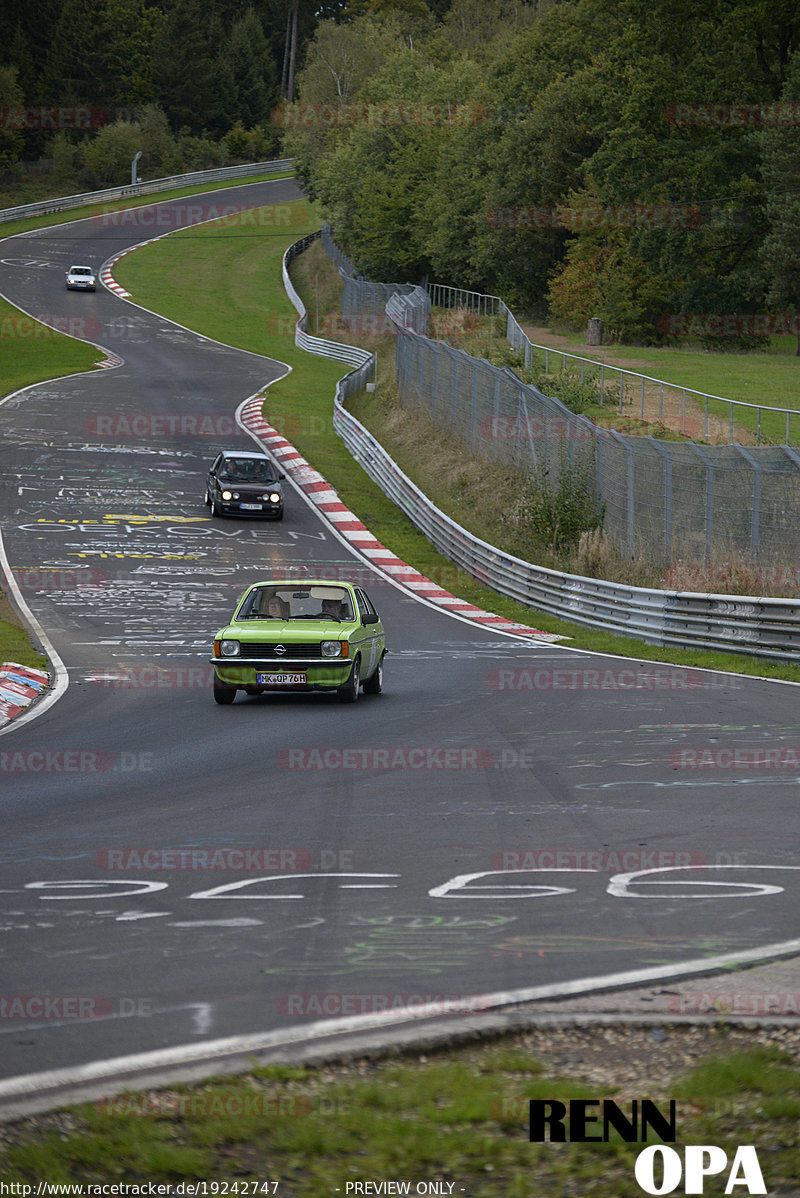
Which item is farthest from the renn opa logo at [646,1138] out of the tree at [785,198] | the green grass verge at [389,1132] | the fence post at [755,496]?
the tree at [785,198]

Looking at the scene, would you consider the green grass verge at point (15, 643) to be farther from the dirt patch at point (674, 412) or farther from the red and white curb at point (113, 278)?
the red and white curb at point (113, 278)

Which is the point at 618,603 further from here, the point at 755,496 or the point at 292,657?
the point at 292,657

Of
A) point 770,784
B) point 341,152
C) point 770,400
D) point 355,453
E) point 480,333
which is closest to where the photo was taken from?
point 770,784

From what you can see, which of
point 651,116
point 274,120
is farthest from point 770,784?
point 274,120

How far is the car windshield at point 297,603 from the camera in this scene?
16266 mm

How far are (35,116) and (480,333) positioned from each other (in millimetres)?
82861

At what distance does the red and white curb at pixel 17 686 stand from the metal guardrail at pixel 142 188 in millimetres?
85288

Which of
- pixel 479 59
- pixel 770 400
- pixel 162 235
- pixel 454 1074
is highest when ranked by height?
pixel 479 59

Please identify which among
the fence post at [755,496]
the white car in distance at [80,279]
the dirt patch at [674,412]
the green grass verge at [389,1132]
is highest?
the white car in distance at [80,279]

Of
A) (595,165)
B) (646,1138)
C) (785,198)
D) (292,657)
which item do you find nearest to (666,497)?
(292,657)

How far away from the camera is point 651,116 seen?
54875mm

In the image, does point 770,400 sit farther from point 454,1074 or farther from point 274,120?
point 274,120

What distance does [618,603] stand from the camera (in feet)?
73.5

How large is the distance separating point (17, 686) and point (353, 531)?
661 inches
